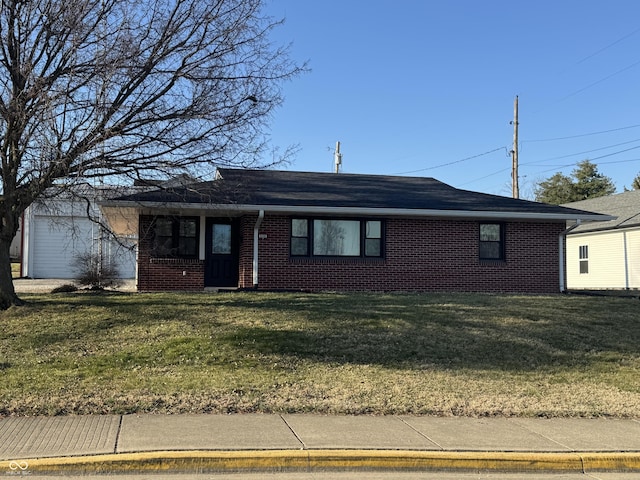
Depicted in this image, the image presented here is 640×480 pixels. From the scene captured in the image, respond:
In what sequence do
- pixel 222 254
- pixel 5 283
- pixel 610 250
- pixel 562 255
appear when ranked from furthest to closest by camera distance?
1. pixel 610 250
2. pixel 562 255
3. pixel 222 254
4. pixel 5 283

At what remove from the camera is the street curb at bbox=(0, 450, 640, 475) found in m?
5.48

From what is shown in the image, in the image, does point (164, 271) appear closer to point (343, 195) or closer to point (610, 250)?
point (343, 195)

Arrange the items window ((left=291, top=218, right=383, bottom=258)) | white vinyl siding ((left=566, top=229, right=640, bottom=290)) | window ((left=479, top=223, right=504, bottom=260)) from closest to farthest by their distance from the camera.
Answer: window ((left=291, top=218, right=383, bottom=258)), window ((left=479, top=223, right=504, bottom=260)), white vinyl siding ((left=566, top=229, right=640, bottom=290))

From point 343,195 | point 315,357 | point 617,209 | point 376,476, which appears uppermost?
point 617,209

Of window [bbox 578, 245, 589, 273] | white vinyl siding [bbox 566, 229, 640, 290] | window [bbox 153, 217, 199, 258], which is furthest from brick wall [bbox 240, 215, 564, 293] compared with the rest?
window [bbox 578, 245, 589, 273]

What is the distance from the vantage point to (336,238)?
59.2 feet

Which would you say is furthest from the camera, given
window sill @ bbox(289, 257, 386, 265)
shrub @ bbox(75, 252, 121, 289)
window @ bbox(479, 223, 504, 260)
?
window @ bbox(479, 223, 504, 260)

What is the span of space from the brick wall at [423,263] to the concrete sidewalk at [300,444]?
10449 mm

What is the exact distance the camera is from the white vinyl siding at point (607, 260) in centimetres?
2497

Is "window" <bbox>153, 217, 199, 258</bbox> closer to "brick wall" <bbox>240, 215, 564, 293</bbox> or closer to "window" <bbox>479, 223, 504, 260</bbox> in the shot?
"brick wall" <bbox>240, 215, 564, 293</bbox>

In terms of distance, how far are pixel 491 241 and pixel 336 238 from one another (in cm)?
480

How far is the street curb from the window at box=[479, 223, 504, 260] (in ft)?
41.8

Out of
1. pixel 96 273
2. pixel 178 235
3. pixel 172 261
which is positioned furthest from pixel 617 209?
pixel 96 273

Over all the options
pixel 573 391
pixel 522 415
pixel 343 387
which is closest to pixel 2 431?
pixel 343 387
